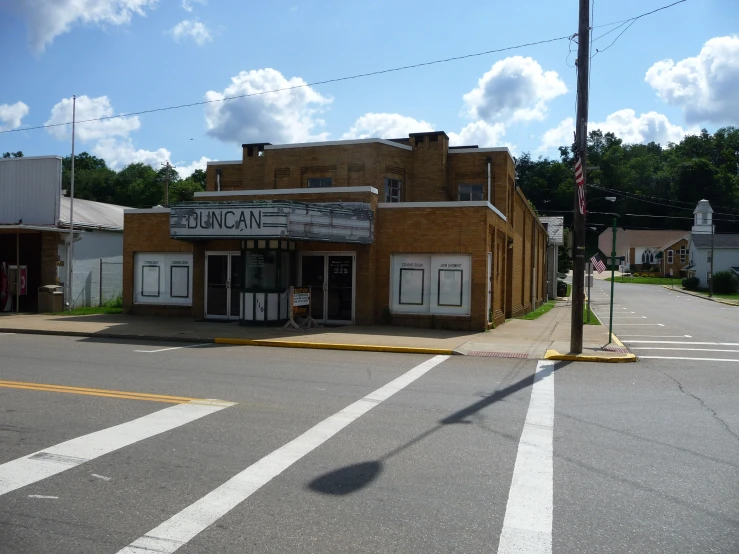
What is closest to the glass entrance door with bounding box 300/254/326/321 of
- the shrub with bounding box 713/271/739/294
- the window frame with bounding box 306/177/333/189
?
the window frame with bounding box 306/177/333/189

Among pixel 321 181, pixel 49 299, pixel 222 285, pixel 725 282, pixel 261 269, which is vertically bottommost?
pixel 49 299

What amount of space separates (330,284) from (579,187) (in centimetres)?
861

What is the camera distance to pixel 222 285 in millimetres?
21250

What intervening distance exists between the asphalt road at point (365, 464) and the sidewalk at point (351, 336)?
3728 millimetres

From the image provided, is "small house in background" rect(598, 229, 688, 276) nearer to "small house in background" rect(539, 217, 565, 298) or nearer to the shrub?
the shrub

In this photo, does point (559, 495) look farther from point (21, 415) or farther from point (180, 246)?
point (180, 246)

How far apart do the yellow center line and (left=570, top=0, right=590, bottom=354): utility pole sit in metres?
8.96

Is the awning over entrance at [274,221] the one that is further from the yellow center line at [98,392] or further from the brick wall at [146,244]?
the yellow center line at [98,392]

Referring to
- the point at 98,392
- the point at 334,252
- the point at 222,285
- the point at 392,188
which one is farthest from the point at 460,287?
the point at 98,392

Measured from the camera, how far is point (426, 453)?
648 cm

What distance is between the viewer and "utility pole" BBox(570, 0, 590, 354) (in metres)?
14.3

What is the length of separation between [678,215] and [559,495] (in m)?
122

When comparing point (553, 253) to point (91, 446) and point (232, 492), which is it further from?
point (232, 492)

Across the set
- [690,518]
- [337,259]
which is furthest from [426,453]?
[337,259]
